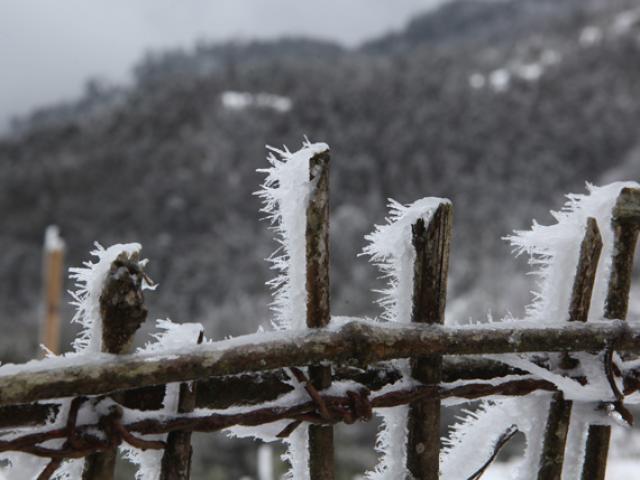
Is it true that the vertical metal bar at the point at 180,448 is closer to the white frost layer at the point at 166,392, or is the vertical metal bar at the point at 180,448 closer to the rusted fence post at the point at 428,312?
the white frost layer at the point at 166,392

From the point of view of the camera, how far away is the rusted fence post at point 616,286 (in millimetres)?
1072

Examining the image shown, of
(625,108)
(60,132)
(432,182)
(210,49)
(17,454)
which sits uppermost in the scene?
(210,49)

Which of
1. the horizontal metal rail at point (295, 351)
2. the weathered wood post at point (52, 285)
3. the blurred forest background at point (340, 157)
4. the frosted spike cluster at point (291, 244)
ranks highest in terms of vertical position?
the blurred forest background at point (340, 157)

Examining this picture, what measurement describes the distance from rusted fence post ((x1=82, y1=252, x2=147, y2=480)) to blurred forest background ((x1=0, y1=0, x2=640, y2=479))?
23.0m

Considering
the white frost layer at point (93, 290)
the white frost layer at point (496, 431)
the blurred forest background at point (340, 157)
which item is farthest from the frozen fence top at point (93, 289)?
the blurred forest background at point (340, 157)

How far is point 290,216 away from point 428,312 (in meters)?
0.26

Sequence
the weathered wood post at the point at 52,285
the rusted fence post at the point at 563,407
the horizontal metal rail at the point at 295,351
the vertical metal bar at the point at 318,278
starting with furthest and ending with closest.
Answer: the weathered wood post at the point at 52,285 < the rusted fence post at the point at 563,407 < the vertical metal bar at the point at 318,278 < the horizontal metal rail at the point at 295,351

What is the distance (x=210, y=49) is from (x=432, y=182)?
56113 millimetres

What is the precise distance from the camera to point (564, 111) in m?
38.8

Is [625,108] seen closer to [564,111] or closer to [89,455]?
[564,111]

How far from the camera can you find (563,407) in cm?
104

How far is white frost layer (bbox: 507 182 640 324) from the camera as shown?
1.05 metres

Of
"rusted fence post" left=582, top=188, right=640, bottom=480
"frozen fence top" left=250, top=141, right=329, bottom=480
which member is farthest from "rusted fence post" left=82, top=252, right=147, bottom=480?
"rusted fence post" left=582, top=188, right=640, bottom=480

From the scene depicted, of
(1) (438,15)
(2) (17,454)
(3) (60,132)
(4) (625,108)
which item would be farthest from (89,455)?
(1) (438,15)
